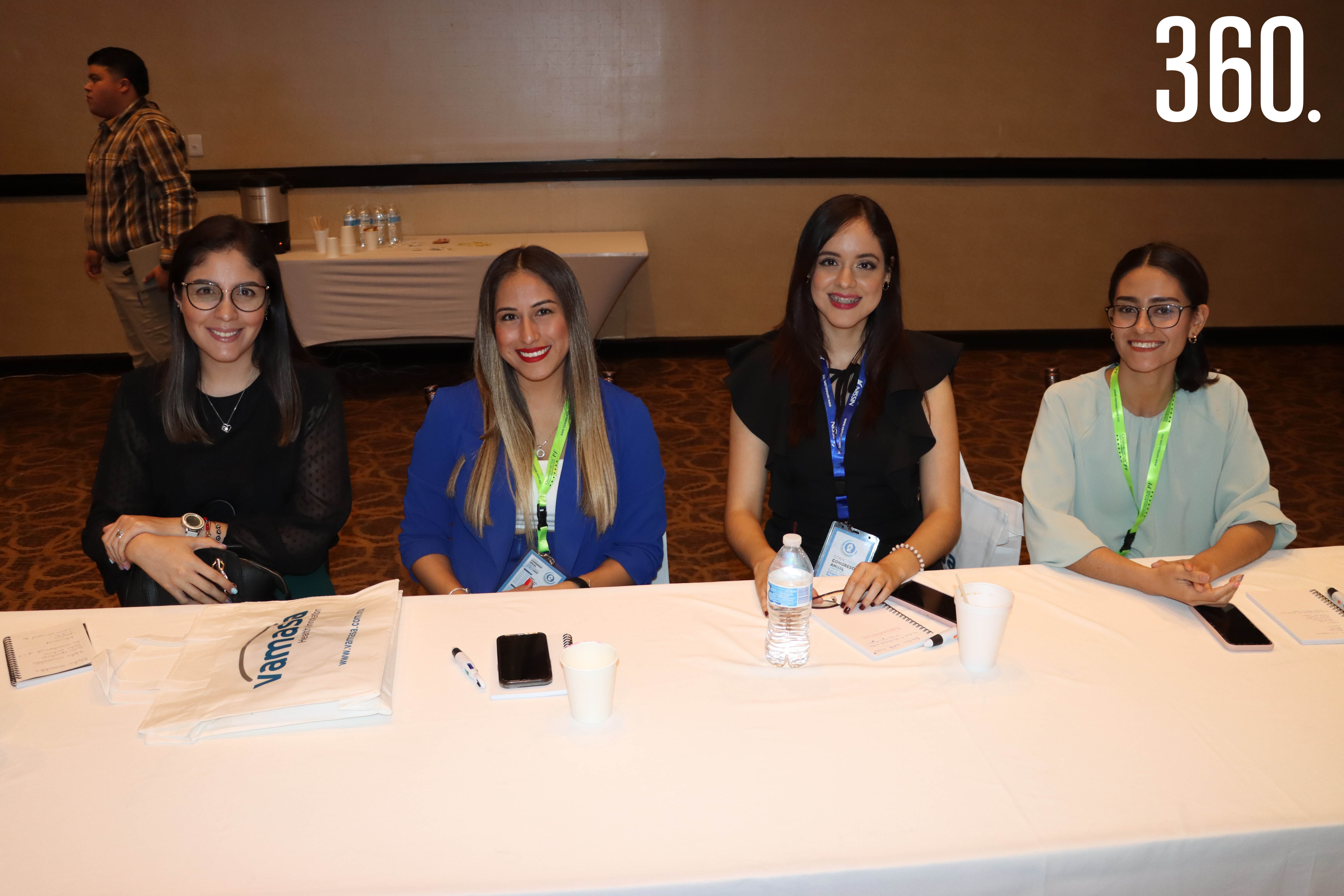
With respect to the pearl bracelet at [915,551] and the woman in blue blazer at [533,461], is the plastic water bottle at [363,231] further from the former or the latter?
the pearl bracelet at [915,551]

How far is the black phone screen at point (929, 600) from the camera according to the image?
1.76 m

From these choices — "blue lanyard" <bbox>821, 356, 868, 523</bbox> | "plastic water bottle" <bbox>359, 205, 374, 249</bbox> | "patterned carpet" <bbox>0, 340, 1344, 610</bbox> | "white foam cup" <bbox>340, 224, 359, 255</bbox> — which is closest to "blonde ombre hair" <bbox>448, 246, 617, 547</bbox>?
"blue lanyard" <bbox>821, 356, 868, 523</bbox>

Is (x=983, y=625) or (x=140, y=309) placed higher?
(x=140, y=309)

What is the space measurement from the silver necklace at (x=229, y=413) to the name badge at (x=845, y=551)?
4.34ft

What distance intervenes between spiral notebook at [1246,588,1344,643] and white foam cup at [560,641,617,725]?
45.3 inches

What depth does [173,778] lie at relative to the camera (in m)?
1.34

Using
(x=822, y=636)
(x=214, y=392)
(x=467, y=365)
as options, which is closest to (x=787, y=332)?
(x=822, y=636)

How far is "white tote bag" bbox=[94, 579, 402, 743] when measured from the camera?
4.71 feet

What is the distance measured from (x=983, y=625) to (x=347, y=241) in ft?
15.4

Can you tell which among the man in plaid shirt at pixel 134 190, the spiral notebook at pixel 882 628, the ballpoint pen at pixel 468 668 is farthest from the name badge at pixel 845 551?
the man in plaid shirt at pixel 134 190

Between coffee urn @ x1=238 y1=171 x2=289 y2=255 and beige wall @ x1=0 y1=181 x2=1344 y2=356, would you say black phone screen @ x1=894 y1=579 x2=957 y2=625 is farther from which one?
beige wall @ x1=0 y1=181 x2=1344 y2=356

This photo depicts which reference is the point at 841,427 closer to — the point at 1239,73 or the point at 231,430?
the point at 231,430

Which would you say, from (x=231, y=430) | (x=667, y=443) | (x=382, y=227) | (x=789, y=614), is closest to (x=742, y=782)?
(x=789, y=614)

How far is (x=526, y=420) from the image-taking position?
7.43 feet
